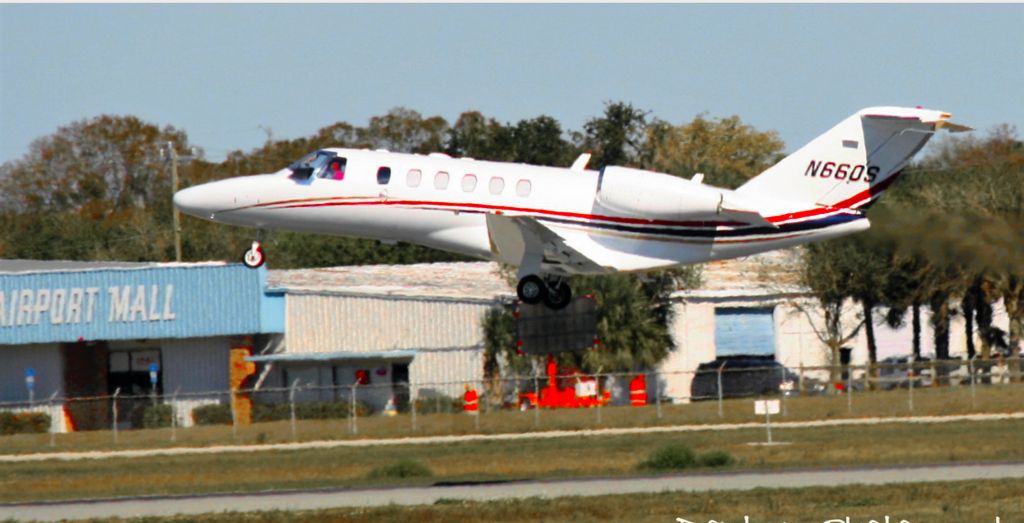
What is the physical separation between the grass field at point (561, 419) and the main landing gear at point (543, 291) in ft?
47.2

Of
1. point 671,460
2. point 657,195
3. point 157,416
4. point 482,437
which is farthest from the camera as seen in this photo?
point 157,416

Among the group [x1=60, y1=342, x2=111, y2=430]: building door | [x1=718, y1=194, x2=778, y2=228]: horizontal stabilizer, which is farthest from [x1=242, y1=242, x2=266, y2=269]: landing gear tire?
[x1=60, y1=342, x2=111, y2=430]: building door

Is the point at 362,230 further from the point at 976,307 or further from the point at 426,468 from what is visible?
the point at 976,307

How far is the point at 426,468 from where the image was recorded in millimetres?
38375

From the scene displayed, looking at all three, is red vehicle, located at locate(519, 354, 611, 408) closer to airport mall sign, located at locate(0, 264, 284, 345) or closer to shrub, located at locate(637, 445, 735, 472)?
airport mall sign, located at locate(0, 264, 284, 345)

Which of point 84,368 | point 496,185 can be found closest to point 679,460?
point 496,185

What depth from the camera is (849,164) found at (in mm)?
33219

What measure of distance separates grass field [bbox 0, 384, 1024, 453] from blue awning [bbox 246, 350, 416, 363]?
8271 mm

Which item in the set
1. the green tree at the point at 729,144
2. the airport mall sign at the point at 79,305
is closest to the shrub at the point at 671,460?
the airport mall sign at the point at 79,305

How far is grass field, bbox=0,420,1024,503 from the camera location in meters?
37.4

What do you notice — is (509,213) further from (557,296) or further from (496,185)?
(557,296)

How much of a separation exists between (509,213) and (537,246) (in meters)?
0.86

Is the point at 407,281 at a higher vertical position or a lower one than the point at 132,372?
higher

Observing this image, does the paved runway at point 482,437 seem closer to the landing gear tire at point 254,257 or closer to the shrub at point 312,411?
the shrub at point 312,411
